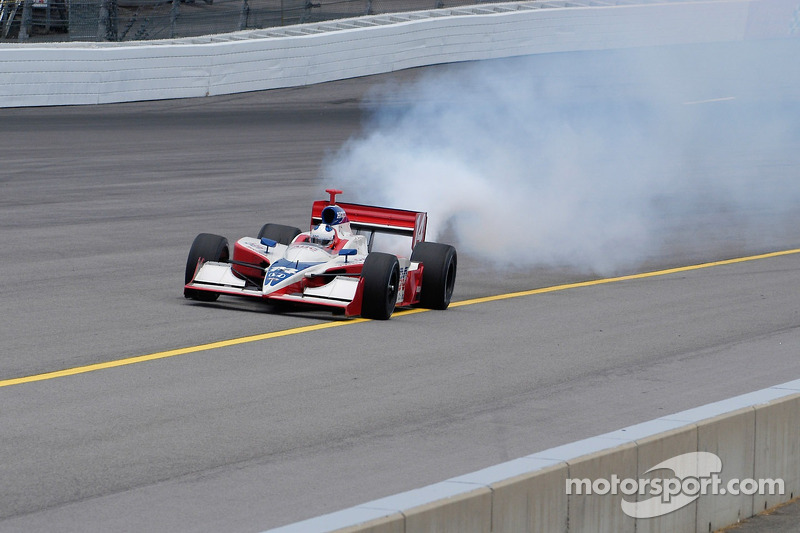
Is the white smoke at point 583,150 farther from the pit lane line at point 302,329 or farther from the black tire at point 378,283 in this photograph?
the black tire at point 378,283

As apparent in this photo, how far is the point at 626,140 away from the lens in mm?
28172

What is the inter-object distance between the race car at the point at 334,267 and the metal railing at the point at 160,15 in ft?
62.1

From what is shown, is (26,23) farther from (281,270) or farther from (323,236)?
(281,270)

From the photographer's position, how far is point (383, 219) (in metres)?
12.3

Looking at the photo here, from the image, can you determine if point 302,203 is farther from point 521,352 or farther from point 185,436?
point 185,436

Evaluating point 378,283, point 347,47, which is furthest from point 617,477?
point 347,47

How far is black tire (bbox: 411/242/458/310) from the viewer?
11.6 m

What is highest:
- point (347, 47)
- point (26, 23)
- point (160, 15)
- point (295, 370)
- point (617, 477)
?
point (160, 15)

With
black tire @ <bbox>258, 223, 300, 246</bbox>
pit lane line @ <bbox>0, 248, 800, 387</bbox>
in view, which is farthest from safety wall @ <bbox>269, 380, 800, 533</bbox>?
black tire @ <bbox>258, 223, 300, 246</bbox>

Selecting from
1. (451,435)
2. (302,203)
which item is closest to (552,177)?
(302,203)

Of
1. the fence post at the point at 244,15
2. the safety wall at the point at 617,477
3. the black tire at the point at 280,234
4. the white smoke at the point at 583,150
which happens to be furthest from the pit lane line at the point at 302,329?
the fence post at the point at 244,15

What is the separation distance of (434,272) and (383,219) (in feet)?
3.07

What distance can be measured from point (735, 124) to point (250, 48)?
12.3m

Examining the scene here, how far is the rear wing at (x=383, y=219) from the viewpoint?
12.2 m
